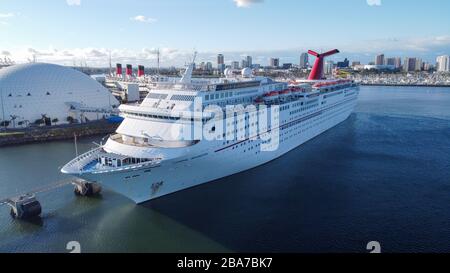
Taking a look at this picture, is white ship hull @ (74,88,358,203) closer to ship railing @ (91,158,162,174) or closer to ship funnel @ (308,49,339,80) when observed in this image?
ship railing @ (91,158,162,174)

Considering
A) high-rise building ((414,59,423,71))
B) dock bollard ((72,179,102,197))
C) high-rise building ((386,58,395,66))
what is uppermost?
high-rise building ((386,58,395,66))

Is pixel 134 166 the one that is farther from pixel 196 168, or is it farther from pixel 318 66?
pixel 318 66

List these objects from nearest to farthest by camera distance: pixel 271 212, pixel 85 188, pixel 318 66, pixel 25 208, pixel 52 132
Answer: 1. pixel 25 208
2. pixel 271 212
3. pixel 85 188
4. pixel 52 132
5. pixel 318 66

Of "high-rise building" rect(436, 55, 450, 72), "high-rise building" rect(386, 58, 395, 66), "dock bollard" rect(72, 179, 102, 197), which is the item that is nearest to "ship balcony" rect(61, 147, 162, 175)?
"dock bollard" rect(72, 179, 102, 197)

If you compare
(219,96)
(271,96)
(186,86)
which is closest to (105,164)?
(186,86)

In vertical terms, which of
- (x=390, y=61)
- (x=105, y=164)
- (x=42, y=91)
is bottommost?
(x=105, y=164)

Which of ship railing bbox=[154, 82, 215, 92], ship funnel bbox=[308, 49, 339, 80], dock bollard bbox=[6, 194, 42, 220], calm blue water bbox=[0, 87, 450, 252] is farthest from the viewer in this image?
ship funnel bbox=[308, 49, 339, 80]

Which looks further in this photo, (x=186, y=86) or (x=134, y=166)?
(x=186, y=86)
